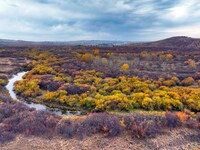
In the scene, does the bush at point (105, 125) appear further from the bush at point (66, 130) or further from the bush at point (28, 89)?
the bush at point (28, 89)

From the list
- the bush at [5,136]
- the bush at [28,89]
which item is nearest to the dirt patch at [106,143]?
the bush at [5,136]

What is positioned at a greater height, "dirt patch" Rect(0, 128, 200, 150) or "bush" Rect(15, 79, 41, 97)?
"dirt patch" Rect(0, 128, 200, 150)

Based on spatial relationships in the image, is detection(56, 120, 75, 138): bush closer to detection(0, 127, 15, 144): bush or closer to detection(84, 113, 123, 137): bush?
detection(84, 113, 123, 137): bush

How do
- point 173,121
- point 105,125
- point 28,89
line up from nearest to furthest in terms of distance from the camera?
point 105,125
point 173,121
point 28,89

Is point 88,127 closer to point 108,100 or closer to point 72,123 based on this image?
A: point 72,123

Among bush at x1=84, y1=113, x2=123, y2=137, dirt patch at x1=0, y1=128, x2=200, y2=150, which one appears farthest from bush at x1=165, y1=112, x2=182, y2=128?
bush at x1=84, y1=113, x2=123, y2=137

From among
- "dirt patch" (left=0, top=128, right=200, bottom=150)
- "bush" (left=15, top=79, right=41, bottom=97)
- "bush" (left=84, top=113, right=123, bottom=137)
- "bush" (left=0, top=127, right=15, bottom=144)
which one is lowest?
"bush" (left=15, top=79, right=41, bottom=97)

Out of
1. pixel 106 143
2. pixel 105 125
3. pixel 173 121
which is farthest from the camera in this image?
pixel 173 121

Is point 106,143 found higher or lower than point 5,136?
lower

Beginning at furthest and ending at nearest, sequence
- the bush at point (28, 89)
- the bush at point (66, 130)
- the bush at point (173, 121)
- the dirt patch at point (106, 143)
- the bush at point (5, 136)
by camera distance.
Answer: the bush at point (28, 89)
the bush at point (173, 121)
the bush at point (66, 130)
the bush at point (5, 136)
the dirt patch at point (106, 143)

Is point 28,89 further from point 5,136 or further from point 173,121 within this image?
point 173,121

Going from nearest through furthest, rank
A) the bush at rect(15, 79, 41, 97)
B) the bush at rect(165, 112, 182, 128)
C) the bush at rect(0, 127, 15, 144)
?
the bush at rect(0, 127, 15, 144) < the bush at rect(165, 112, 182, 128) < the bush at rect(15, 79, 41, 97)

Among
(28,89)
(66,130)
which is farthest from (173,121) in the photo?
(28,89)
